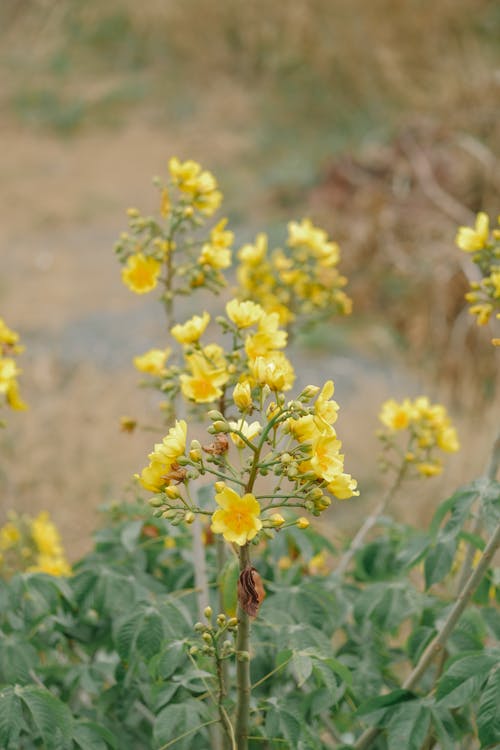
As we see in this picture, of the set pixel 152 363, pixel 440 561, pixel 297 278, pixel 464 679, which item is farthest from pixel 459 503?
pixel 297 278

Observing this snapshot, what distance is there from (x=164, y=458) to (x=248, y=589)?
0.65ft

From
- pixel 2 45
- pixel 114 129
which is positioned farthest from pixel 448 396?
pixel 2 45

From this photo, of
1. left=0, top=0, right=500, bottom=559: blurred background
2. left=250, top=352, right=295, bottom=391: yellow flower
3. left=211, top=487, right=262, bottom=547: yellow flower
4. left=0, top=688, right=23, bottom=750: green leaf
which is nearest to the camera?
left=211, top=487, right=262, bottom=547: yellow flower

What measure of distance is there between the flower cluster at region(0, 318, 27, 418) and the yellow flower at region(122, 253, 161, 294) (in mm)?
249

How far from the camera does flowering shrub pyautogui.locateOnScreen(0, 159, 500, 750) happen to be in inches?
43.8

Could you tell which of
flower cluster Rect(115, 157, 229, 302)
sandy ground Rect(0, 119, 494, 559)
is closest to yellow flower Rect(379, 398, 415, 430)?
flower cluster Rect(115, 157, 229, 302)

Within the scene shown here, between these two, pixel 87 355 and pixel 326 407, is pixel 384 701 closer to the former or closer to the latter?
pixel 326 407

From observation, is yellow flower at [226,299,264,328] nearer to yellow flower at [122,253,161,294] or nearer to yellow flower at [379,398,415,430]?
yellow flower at [122,253,161,294]

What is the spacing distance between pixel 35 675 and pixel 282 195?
5.62 meters

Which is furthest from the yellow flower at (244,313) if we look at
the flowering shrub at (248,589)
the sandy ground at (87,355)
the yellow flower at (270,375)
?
the sandy ground at (87,355)

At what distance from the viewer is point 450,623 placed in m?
1.38

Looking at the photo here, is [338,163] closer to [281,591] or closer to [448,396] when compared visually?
[448,396]

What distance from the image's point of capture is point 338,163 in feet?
19.9

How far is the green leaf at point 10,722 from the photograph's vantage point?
1.24m
